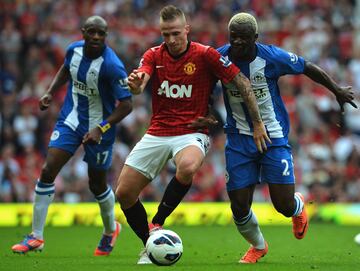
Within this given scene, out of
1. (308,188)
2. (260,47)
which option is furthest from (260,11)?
(260,47)

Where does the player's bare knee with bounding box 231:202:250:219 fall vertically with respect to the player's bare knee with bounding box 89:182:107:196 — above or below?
above

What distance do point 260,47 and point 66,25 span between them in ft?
41.1

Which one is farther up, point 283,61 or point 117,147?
point 283,61

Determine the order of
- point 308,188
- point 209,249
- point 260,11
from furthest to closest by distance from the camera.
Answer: point 260,11
point 308,188
point 209,249

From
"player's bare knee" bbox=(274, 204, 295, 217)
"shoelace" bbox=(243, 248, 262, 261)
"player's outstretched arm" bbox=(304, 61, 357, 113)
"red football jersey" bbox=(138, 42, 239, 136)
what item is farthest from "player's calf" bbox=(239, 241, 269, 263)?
"player's outstretched arm" bbox=(304, 61, 357, 113)

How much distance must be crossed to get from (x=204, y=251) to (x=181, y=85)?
3.06 meters

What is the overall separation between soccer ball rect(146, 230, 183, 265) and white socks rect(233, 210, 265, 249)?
1143 millimetres

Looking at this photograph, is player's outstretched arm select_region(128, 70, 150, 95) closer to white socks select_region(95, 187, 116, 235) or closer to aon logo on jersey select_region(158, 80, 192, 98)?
aon logo on jersey select_region(158, 80, 192, 98)

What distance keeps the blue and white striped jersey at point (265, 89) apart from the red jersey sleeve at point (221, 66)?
22cm

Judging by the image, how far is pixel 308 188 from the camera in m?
20.0

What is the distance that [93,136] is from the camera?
11406 mm

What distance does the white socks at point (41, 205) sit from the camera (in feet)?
39.0

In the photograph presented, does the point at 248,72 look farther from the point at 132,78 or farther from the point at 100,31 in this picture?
the point at 100,31

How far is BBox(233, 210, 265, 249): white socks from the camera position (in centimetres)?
1050
